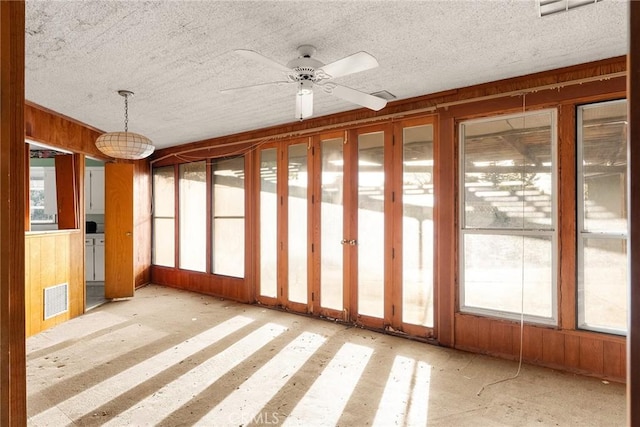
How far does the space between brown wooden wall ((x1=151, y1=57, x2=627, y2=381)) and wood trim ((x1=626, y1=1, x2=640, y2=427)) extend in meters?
3.10

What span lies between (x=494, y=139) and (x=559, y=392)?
7.40ft

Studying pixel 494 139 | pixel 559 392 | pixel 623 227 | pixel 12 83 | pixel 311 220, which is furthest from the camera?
pixel 311 220

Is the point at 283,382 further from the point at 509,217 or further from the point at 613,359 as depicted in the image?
the point at 613,359

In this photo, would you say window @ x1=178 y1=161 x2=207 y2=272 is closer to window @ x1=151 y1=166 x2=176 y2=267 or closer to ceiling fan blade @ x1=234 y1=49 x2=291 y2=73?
window @ x1=151 y1=166 x2=176 y2=267

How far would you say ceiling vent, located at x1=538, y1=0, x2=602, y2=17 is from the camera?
2.15m

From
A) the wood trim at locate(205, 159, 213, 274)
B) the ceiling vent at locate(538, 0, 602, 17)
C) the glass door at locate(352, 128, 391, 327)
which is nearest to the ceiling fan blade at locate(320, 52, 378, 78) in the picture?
the ceiling vent at locate(538, 0, 602, 17)

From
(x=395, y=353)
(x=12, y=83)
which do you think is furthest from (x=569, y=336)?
(x=12, y=83)

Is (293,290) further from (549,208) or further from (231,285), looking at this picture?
(549,208)

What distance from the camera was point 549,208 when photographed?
3.30m

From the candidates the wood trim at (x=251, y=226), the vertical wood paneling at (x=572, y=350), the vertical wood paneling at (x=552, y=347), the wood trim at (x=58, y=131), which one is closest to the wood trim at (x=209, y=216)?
the wood trim at (x=251, y=226)

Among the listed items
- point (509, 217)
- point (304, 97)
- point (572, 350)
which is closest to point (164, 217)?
point (304, 97)

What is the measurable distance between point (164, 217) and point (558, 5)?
6.51 meters

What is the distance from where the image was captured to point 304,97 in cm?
269

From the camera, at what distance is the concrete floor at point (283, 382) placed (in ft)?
8.16
